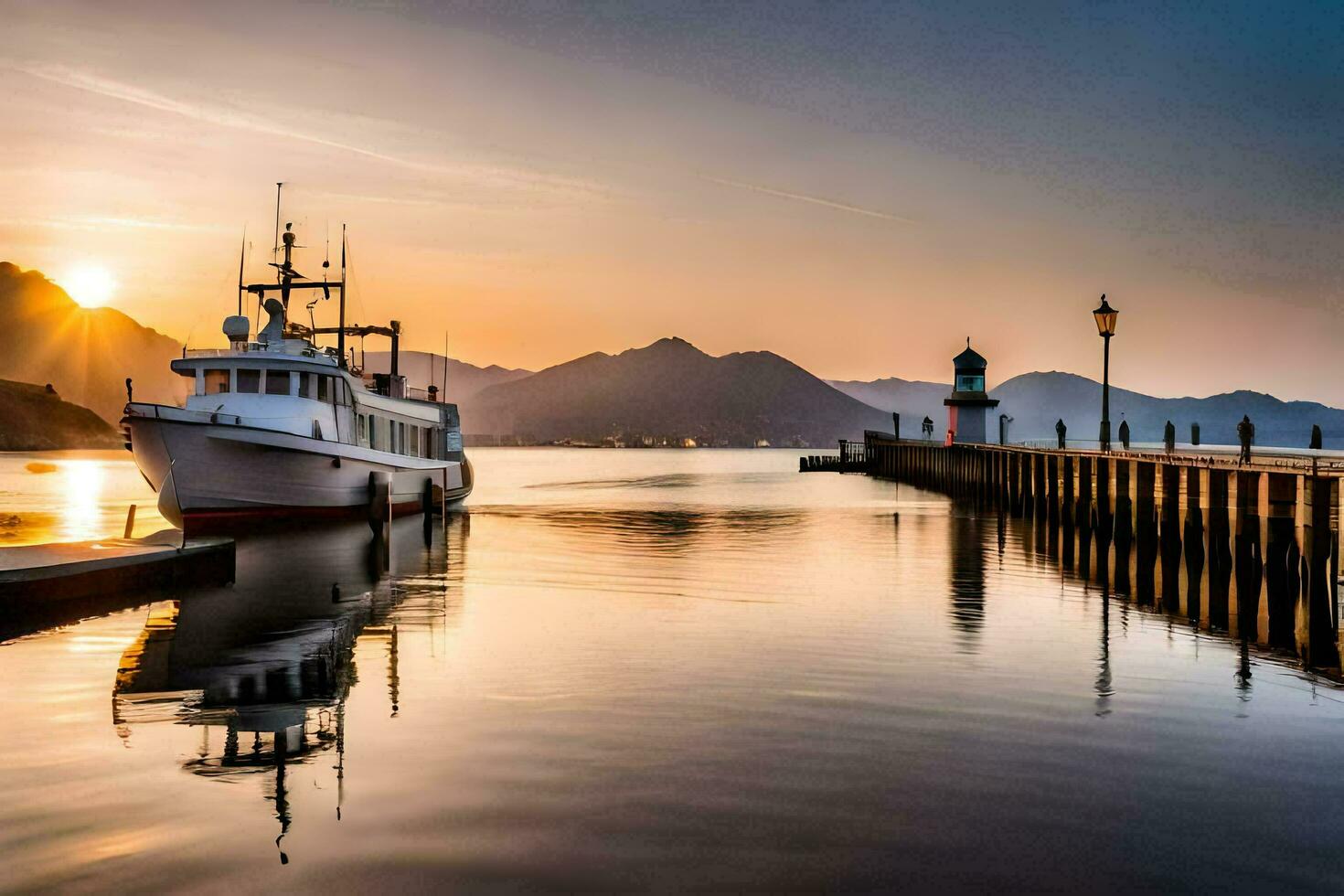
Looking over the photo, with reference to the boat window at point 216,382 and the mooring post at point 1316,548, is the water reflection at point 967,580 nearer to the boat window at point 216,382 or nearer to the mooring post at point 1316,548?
the mooring post at point 1316,548

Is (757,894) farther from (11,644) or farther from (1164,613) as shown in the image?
(1164,613)

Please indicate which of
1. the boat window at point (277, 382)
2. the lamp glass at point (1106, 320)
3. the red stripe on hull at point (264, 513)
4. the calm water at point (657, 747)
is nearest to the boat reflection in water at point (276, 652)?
the calm water at point (657, 747)

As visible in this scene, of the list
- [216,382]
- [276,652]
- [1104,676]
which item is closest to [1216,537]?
[1104,676]

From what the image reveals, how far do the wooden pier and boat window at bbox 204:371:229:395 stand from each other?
30251 millimetres

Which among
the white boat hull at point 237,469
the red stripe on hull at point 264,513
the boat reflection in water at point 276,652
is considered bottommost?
the boat reflection in water at point 276,652

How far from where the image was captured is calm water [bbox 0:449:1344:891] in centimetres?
804

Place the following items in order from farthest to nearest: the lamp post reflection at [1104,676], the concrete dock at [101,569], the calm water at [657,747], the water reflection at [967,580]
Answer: the water reflection at [967,580], the concrete dock at [101,569], the lamp post reflection at [1104,676], the calm water at [657,747]

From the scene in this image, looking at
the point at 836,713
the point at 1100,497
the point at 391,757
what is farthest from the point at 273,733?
the point at 1100,497

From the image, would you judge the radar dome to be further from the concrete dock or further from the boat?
the concrete dock

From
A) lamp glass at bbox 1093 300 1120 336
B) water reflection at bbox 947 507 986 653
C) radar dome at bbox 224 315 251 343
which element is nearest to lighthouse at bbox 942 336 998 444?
water reflection at bbox 947 507 986 653

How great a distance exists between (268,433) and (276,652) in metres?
21.1

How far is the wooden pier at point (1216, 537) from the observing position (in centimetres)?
2089

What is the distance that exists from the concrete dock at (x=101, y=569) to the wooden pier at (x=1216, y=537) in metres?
21.2

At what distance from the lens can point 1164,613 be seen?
21859mm
